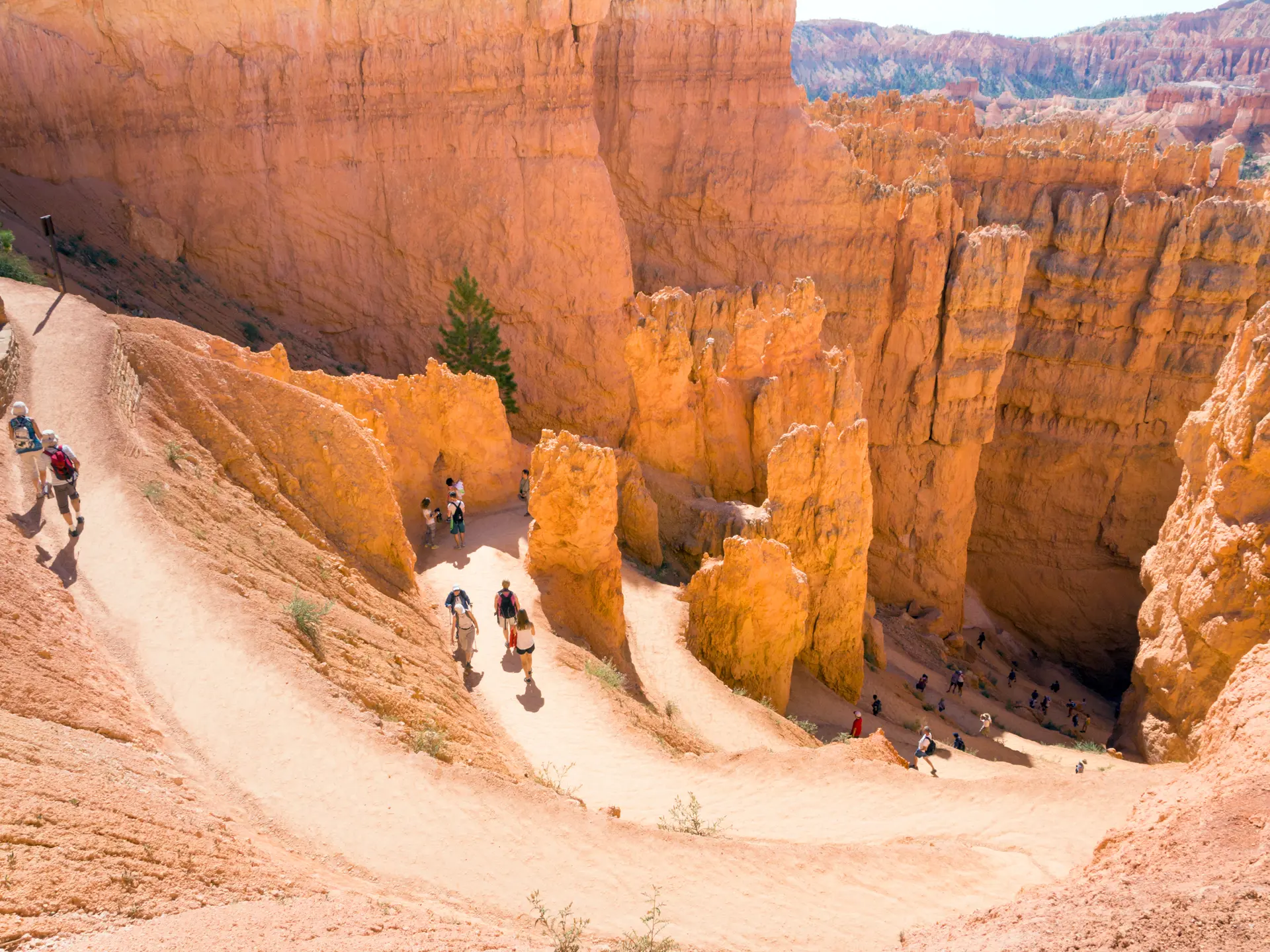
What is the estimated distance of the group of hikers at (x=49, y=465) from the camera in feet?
28.1

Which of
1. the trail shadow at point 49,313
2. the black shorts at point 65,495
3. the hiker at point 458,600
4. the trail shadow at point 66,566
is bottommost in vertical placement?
the hiker at point 458,600

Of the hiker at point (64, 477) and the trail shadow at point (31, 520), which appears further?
the hiker at point (64, 477)

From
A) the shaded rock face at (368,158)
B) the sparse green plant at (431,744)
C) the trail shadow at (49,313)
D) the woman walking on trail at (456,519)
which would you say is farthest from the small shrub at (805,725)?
the trail shadow at (49,313)

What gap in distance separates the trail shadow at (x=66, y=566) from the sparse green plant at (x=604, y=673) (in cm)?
595

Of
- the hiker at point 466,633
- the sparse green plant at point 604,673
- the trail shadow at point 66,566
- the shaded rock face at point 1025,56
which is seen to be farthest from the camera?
the shaded rock face at point 1025,56

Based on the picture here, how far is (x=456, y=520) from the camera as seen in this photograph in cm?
1438

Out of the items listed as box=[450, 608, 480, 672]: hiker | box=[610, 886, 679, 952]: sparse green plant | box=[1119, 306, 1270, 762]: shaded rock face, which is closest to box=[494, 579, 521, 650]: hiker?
box=[450, 608, 480, 672]: hiker

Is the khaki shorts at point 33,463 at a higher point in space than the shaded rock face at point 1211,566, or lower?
higher

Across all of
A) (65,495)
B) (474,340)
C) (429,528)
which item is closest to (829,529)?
(429,528)

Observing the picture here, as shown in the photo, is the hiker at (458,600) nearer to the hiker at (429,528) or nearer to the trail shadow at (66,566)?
the hiker at (429,528)

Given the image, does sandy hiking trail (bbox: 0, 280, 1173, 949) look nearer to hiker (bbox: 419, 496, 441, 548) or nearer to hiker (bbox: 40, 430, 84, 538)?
hiker (bbox: 40, 430, 84, 538)

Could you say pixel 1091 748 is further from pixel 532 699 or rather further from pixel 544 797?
pixel 544 797

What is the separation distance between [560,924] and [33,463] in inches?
276

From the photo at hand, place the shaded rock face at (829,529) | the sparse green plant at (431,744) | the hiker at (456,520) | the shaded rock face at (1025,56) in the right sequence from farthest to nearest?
the shaded rock face at (1025,56)
the shaded rock face at (829,529)
the hiker at (456,520)
the sparse green plant at (431,744)
